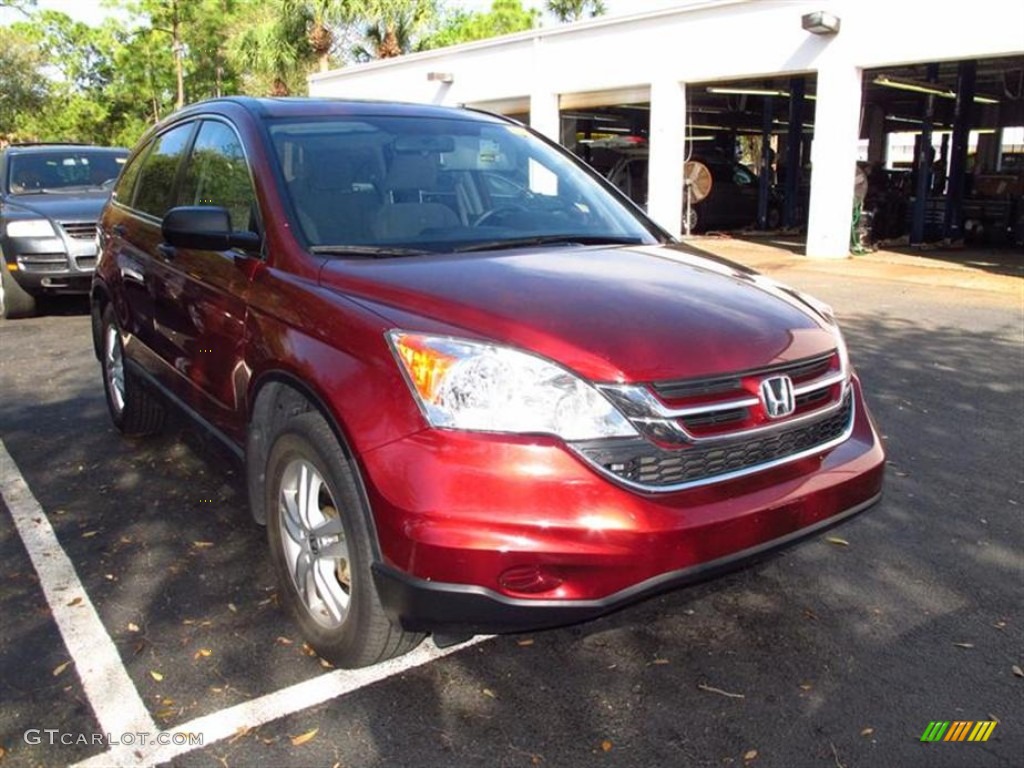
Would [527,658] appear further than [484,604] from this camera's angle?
Yes

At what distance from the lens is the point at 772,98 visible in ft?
74.5

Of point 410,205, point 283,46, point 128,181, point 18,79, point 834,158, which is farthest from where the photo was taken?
point 18,79

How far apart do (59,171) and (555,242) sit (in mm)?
9183

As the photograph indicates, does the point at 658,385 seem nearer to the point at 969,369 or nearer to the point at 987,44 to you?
the point at 969,369

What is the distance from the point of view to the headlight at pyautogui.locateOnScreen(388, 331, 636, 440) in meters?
2.44

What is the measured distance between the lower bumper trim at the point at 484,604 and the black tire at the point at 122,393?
293 centimetres

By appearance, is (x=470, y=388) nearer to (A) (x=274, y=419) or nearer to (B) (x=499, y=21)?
(A) (x=274, y=419)

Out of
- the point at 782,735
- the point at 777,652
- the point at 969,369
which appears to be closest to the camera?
the point at 782,735

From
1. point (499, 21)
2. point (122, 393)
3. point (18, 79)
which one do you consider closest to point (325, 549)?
point (122, 393)

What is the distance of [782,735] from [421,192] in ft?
7.58

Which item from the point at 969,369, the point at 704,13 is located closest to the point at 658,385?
the point at 969,369

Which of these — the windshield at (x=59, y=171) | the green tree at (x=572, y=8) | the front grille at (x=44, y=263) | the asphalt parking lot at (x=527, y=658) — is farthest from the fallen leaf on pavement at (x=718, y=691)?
the green tree at (x=572, y=8)

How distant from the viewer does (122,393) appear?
528 centimetres
